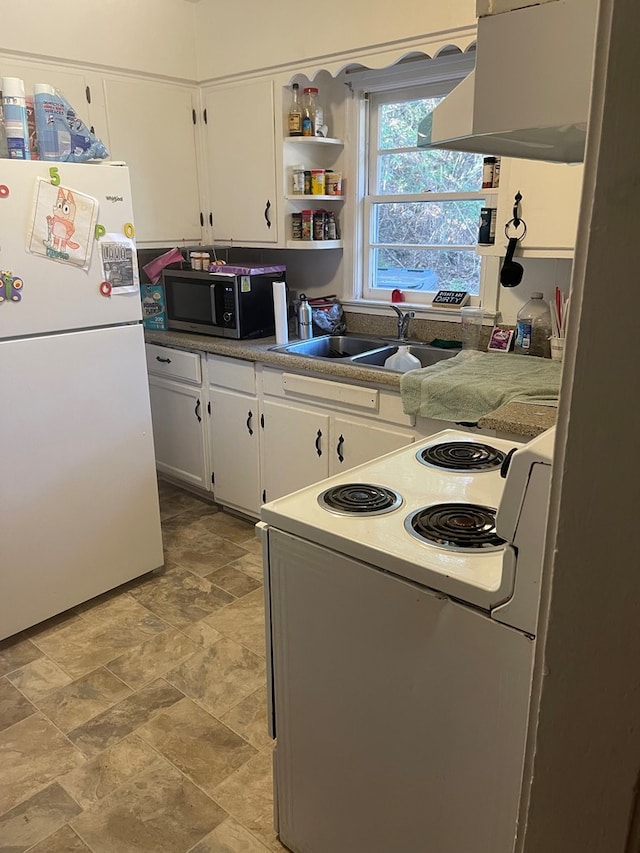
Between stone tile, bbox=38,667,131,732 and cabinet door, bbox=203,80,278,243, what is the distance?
6.90ft

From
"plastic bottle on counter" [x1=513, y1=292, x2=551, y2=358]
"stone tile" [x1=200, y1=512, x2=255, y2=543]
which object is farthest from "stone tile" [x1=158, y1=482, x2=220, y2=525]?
"plastic bottle on counter" [x1=513, y1=292, x2=551, y2=358]

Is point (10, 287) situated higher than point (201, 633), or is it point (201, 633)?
point (10, 287)

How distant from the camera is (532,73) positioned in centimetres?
77

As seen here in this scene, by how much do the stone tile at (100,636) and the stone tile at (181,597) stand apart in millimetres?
51

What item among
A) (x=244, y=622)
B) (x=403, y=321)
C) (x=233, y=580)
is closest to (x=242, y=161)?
(x=403, y=321)

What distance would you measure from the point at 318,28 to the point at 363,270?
1.10m

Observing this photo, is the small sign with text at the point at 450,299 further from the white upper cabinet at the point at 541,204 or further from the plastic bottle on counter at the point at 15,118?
the plastic bottle on counter at the point at 15,118

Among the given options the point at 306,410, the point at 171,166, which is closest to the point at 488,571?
the point at 306,410

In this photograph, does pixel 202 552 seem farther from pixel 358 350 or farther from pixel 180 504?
pixel 358 350

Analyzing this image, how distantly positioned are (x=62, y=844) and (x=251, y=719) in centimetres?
62

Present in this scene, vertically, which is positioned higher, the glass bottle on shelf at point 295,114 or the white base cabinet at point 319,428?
the glass bottle on shelf at point 295,114

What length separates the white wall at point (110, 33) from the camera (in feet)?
9.10

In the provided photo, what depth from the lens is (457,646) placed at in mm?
1152

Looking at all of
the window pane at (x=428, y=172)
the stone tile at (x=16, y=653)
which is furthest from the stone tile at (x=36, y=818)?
the window pane at (x=428, y=172)
